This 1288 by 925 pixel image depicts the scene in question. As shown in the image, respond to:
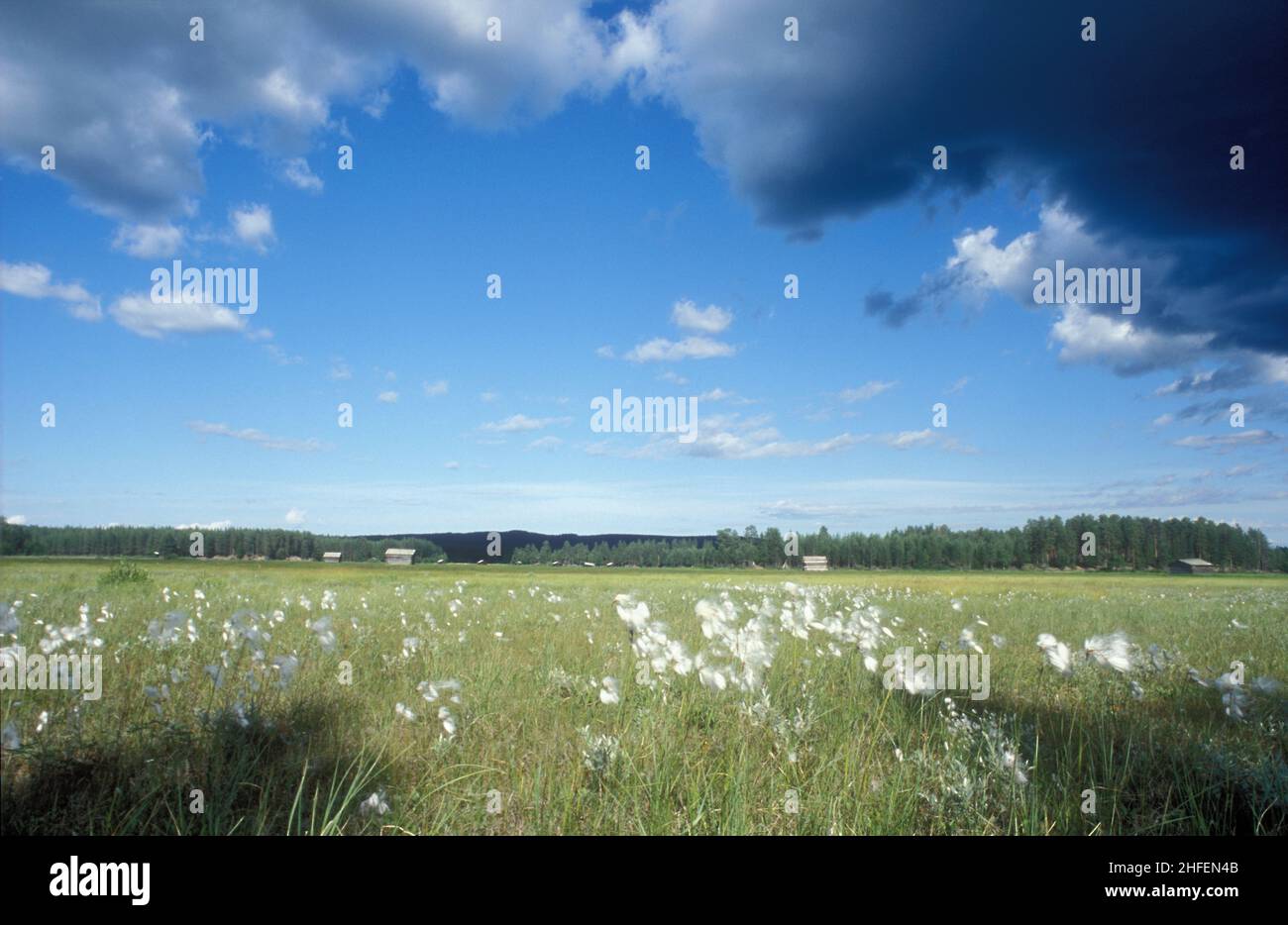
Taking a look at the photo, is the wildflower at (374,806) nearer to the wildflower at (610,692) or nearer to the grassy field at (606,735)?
the grassy field at (606,735)

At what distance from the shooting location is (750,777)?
321cm

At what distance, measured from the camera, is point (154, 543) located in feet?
19.2

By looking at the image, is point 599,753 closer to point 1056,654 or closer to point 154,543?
point 1056,654

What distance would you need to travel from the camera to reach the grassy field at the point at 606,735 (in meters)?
2.87

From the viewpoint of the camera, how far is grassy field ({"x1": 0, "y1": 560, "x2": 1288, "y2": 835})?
287 centimetres

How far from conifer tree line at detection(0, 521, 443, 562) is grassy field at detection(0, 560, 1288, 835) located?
0.87 ft

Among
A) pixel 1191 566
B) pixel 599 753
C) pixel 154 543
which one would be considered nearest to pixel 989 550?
pixel 1191 566

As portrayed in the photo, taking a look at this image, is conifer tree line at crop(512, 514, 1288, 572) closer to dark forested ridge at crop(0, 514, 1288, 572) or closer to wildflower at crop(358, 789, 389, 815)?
dark forested ridge at crop(0, 514, 1288, 572)

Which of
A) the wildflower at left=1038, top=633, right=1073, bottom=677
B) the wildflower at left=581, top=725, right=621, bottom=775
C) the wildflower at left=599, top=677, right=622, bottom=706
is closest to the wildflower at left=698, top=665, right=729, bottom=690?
the wildflower at left=599, top=677, right=622, bottom=706

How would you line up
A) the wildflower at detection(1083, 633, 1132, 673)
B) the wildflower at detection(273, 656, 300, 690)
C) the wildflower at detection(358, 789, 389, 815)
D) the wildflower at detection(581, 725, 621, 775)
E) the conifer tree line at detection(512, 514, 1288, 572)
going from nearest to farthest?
1. the wildflower at detection(358, 789, 389, 815)
2. the wildflower at detection(581, 725, 621, 775)
3. the wildflower at detection(1083, 633, 1132, 673)
4. the wildflower at detection(273, 656, 300, 690)
5. the conifer tree line at detection(512, 514, 1288, 572)

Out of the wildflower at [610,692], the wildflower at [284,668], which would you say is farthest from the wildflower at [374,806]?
the wildflower at [610,692]

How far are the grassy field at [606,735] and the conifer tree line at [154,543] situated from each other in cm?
27

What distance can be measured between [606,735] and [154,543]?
5.18 meters
